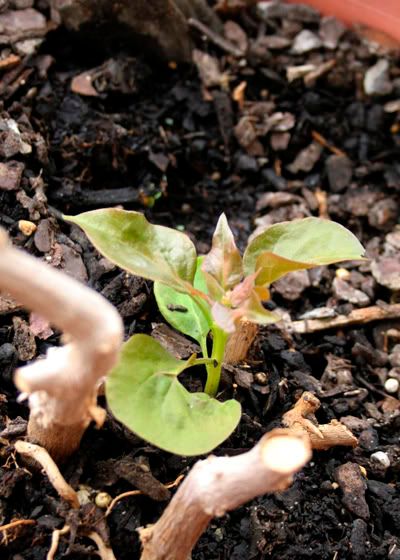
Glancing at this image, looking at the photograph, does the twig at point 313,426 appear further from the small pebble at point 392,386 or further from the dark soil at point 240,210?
the small pebble at point 392,386

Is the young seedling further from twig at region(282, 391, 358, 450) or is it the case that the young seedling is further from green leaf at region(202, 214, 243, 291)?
twig at region(282, 391, 358, 450)

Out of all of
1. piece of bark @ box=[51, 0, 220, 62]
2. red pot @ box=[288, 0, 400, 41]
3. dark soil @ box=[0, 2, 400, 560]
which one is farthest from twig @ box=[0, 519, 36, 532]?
red pot @ box=[288, 0, 400, 41]

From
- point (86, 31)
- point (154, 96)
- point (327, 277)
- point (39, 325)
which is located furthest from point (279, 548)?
point (86, 31)

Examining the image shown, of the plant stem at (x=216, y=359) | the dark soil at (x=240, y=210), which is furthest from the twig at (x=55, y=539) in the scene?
the plant stem at (x=216, y=359)

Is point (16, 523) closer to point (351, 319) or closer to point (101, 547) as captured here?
point (101, 547)

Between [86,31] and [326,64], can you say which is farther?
[326,64]

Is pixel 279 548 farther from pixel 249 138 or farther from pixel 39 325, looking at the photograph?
pixel 249 138
